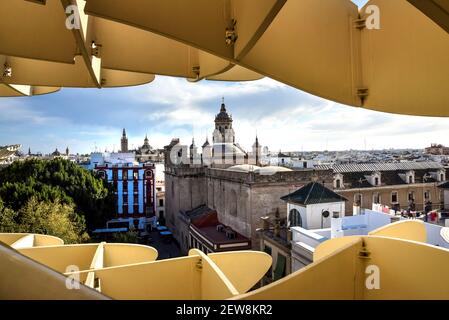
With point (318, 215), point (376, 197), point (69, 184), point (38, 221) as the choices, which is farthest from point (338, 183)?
point (38, 221)

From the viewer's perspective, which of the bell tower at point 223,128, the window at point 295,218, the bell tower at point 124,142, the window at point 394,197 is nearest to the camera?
the window at point 295,218

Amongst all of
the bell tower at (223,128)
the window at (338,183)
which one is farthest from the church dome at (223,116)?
the window at (338,183)

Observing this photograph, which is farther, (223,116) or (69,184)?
(223,116)

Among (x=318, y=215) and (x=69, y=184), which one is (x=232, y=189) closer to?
(x=318, y=215)

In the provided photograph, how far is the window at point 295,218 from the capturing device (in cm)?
1912

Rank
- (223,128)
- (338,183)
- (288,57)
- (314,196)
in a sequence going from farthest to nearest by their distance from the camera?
1. (223,128)
2. (338,183)
3. (314,196)
4. (288,57)

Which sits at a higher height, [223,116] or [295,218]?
[223,116]

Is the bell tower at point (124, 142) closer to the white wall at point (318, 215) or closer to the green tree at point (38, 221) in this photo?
the green tree at point (38, 221)

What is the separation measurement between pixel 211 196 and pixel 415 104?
29557 mm

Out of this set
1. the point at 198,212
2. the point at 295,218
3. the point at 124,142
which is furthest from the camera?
the point at 124,142

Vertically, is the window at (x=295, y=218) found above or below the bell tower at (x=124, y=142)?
below

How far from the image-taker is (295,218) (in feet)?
63.7

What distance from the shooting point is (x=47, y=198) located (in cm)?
2323
